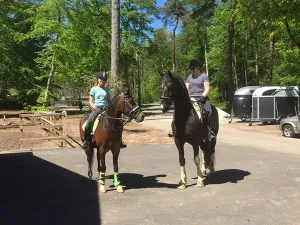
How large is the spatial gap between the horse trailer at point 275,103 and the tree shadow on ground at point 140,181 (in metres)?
14.7

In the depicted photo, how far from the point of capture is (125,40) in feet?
117

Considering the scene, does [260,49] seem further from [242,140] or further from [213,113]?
[213,113]

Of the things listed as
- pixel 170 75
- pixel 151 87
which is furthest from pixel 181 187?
pixel 151 87

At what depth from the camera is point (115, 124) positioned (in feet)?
20.8

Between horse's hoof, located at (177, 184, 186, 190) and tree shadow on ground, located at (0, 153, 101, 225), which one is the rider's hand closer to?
horse's hoof, located at (177, 184, 186, 190)

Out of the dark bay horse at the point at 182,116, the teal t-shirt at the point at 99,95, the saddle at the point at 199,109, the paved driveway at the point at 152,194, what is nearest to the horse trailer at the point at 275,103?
the paved driveway at the point at 152,194

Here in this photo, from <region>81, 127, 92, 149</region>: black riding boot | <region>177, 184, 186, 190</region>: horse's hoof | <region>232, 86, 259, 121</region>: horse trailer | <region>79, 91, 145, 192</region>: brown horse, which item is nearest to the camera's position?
<region>79, 91, 145, 192</region>: brown horse

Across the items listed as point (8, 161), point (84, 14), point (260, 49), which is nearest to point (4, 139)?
point (8, 161)

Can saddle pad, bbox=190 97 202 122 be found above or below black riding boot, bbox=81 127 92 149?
above

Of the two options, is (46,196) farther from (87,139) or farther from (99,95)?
(99,95)

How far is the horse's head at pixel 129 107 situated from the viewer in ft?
19.7

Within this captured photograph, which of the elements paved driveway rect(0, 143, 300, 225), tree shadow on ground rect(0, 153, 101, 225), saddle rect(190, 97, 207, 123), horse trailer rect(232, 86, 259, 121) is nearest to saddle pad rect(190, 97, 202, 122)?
saddle rect(190, 97, 207, 123)

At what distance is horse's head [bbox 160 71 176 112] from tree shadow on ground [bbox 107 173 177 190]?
1.89 metres

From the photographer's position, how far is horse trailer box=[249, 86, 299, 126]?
20.7 metres
